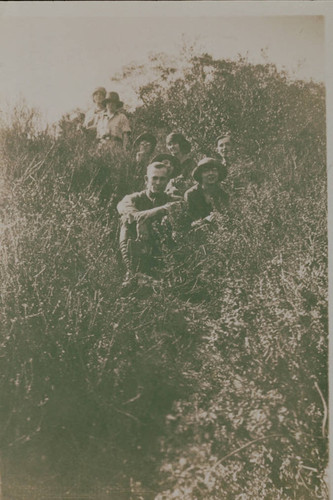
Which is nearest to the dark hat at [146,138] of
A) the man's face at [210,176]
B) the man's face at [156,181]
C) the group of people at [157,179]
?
the group of people at [157,179]

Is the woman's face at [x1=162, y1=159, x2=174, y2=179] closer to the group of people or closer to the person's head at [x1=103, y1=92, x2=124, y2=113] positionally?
the group of people

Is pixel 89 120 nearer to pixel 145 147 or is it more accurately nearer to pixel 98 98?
pixel 98 98

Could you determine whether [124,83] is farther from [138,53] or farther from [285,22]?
[285,22]

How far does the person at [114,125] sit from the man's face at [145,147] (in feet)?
0.17

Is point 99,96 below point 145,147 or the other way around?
the other way around

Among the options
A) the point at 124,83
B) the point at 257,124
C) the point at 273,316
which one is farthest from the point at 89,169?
the point at 273,316

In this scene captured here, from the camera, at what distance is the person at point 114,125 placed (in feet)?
5.31

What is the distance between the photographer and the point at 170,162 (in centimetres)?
163

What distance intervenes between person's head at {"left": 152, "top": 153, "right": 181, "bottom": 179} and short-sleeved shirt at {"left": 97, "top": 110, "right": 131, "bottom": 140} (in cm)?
15

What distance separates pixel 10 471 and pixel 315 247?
135 cm

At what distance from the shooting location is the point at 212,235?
1630mm

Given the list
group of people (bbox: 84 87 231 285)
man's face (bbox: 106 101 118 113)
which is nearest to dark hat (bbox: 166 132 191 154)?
group of people (bbox: 84 87 231 285)

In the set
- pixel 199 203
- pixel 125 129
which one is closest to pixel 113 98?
pixel 125 129

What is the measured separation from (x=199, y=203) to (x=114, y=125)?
418 millimetres
